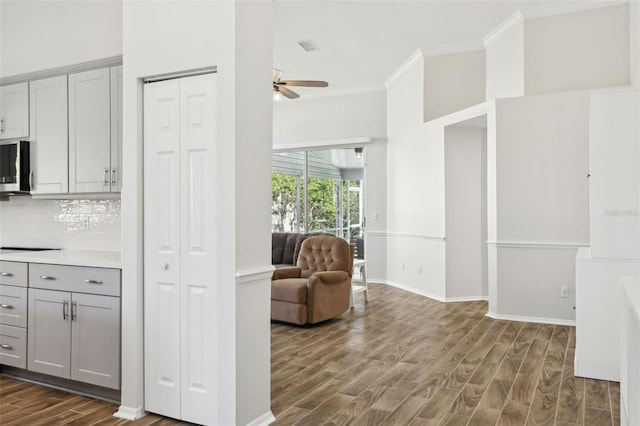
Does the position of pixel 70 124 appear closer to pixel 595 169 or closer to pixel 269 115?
pixel 269 115

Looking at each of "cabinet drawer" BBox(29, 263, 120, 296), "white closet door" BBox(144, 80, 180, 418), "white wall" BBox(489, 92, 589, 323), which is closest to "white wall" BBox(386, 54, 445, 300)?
"white wall" BBox(489, 92, 589, 323)

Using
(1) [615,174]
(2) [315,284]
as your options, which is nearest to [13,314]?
(2) [315,284]

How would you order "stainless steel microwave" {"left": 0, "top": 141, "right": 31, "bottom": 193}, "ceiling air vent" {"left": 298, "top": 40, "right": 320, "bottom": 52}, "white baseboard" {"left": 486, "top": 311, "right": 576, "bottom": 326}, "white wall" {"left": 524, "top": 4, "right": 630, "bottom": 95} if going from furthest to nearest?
"ceiling air vent" {"left": 298, "top": 40, "right": 320, "bottom": 52}, "white wall" {"left": 524, "top": 4, "right": 630, "bottom": 95}, "white baseboard" {"left": 486, "top": 311, "right": 576, "bottom": 326}, "stainless steel microwave" {"left": 0, "top": 141, "right": 31, "bottom": 193}

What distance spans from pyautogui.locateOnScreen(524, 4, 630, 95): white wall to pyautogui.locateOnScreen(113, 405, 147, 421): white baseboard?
532cm

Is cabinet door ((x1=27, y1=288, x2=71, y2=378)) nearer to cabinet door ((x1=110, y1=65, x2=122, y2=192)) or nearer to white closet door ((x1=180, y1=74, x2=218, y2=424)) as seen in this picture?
cabinet door ((x1=110, y1=65, x2=122, y2=192))

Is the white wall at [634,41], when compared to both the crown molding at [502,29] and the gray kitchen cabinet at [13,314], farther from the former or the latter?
the gray kitchen cabinet at [13,314]

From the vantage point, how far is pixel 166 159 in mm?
2811

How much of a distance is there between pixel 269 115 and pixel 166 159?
0.68m

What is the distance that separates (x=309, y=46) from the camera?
649 centimetres

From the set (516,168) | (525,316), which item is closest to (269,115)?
(516,168)

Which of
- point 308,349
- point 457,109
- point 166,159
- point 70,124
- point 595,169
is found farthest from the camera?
point 457,109

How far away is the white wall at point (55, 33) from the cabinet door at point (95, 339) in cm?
183

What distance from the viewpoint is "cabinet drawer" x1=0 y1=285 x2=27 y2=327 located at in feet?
11.3

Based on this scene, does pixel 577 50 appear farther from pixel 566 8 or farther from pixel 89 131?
pixel 89 131
